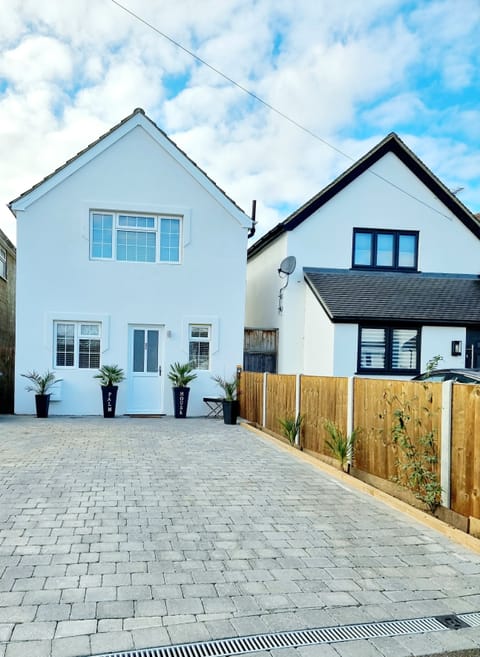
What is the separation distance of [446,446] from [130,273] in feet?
33.6

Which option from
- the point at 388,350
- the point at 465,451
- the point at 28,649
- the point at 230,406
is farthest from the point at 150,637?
the point at 388,350

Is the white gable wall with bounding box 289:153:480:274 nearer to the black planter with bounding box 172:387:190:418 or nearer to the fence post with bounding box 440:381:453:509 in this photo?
the black planter with bounding box 172:387:190:418

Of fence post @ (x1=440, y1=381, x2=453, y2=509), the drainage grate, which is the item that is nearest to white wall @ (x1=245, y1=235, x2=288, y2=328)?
fence post @ (x1=440, y1=381, x2=453, y2=509)

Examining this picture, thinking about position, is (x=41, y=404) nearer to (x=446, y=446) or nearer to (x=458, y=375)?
(x=458, y=375)

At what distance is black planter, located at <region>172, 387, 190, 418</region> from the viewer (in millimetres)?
13188

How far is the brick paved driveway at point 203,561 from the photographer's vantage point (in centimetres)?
299

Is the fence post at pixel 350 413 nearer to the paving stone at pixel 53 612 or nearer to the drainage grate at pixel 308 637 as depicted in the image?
the drainage grate at pixel 308 637

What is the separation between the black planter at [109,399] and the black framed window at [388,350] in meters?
6.65

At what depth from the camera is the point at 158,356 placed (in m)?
13.8

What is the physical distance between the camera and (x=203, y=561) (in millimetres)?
3996

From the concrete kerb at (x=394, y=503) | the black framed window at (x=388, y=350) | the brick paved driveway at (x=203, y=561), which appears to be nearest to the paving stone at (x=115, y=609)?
the brick paved driveway at (x=203, y=561)

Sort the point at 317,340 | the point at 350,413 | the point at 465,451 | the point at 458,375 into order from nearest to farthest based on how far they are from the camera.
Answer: the point at 465,451 → the point at 350,413 → the point at 458,375 → the point at 317,340

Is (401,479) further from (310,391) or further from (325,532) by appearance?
(310,391)

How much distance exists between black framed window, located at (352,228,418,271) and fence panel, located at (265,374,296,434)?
648 cm
